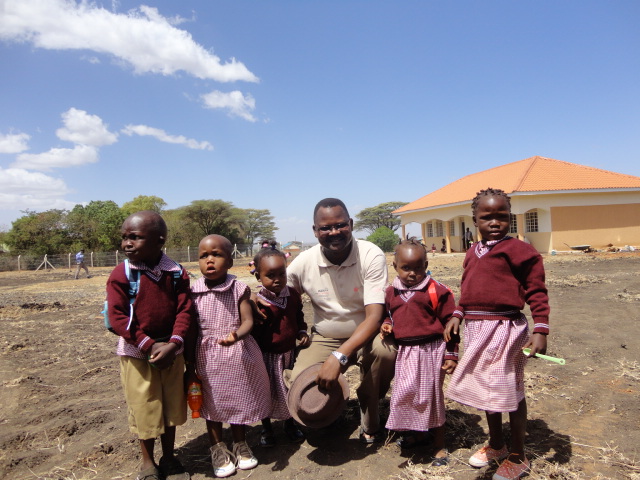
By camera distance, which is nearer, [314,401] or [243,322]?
[314,401]

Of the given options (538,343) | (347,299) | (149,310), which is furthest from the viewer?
(347,299)

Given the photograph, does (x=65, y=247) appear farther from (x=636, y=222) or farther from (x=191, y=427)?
(x=636, y=222)

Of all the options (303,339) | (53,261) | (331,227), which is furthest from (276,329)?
(53,261)

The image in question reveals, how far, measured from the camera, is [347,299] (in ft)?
10.3

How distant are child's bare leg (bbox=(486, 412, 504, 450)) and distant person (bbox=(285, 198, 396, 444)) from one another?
0.72 metres

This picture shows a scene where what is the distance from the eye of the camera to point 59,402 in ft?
13.2

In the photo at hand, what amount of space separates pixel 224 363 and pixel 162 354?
1.41ft

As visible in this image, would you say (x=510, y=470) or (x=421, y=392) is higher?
(x=421, y=392)

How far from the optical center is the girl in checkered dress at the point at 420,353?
2.70 metres

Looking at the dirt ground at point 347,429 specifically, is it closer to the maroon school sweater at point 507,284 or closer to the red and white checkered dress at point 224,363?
the red and white checkered dress at point 224,363

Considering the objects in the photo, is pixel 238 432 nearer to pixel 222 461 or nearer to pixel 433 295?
pixel 222 461

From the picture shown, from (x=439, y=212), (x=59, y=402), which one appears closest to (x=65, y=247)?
A: (x=439, y=212)

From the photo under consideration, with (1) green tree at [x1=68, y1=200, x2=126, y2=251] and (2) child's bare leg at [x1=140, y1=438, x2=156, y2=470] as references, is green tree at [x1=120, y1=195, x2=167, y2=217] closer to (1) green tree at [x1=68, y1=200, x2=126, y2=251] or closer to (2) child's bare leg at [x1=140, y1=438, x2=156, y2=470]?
(1) green tree at [x1=68, y1=200, x2=126, y2=251]

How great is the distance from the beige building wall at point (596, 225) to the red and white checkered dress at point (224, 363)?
2250 centimetres
